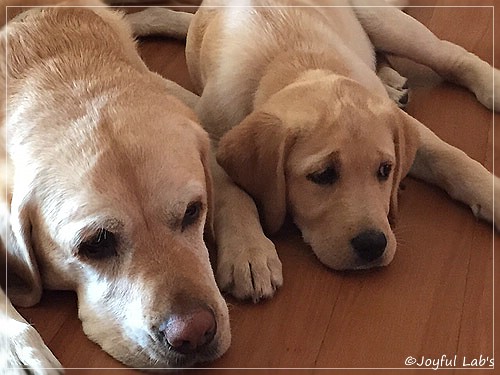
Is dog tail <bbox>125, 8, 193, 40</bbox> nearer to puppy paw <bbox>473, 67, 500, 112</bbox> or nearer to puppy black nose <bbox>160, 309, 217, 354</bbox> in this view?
puppy paw <bbox>473, 67, 500, 112</bbox>

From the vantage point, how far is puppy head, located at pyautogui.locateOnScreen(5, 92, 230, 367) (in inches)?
56.8

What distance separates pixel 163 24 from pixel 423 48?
884 millimetres

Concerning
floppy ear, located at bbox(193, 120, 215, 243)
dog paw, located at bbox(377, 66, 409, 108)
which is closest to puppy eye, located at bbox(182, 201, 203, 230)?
floppy ear, located at bbox(193, 120, 215, 243)

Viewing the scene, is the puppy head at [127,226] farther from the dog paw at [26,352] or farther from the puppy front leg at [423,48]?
the puppy front leg at [423,48]

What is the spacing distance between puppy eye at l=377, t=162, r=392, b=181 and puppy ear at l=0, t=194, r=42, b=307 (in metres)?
0.78

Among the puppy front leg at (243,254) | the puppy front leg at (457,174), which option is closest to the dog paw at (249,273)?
the puppy front leg at (243,254)

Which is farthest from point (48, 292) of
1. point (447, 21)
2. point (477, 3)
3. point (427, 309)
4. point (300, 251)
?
point (477, 3)

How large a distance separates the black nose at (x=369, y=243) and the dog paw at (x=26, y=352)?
684 millimetres

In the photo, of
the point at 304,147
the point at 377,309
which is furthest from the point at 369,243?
the point at 304,147

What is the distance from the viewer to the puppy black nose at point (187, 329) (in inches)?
55.7

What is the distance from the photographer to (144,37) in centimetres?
266

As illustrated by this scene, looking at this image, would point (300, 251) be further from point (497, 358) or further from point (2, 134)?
point (2, 134)

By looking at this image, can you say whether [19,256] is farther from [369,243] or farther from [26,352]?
[369,243]

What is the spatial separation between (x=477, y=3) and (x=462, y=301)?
1387 mm
